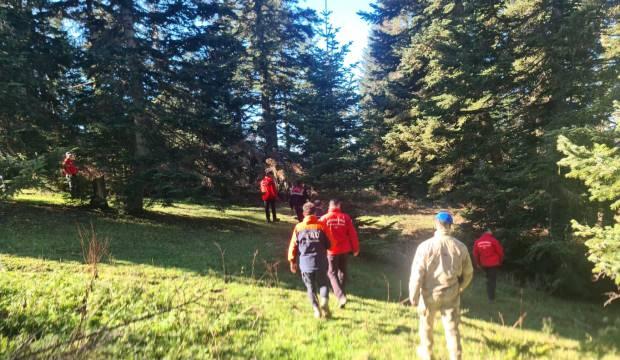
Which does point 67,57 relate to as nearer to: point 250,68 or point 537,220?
point 250,68

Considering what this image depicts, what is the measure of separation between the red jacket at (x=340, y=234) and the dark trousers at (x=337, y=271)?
0.43 feet

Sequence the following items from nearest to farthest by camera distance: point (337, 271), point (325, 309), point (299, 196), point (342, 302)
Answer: point (325, 309) → point (342, 302) → point (337, 271) → point (299, 196)

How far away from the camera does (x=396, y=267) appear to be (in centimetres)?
1445

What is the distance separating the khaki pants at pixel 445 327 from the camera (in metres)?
5.21

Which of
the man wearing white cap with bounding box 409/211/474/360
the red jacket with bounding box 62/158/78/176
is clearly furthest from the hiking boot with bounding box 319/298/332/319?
the red jacket with bounding box 62/158/78/176

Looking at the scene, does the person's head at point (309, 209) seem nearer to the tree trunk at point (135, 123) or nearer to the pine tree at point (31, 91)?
the pine tree at point (31, 91)

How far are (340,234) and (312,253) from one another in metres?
1.30

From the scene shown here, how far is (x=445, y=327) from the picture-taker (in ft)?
17.6

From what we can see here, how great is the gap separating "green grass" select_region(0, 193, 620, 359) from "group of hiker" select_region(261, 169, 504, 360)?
1.41 feet

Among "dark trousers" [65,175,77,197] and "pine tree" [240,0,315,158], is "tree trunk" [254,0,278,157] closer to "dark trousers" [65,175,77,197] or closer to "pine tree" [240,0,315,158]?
"pine tree" [240,0,315,158]

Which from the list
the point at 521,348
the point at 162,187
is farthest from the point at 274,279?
the point at 162,187

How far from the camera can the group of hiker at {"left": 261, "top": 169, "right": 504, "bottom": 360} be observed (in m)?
5.36

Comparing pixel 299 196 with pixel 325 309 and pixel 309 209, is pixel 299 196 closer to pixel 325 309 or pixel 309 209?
pixel 309 209

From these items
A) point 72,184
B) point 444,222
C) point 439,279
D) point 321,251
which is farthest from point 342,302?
point 72,184
